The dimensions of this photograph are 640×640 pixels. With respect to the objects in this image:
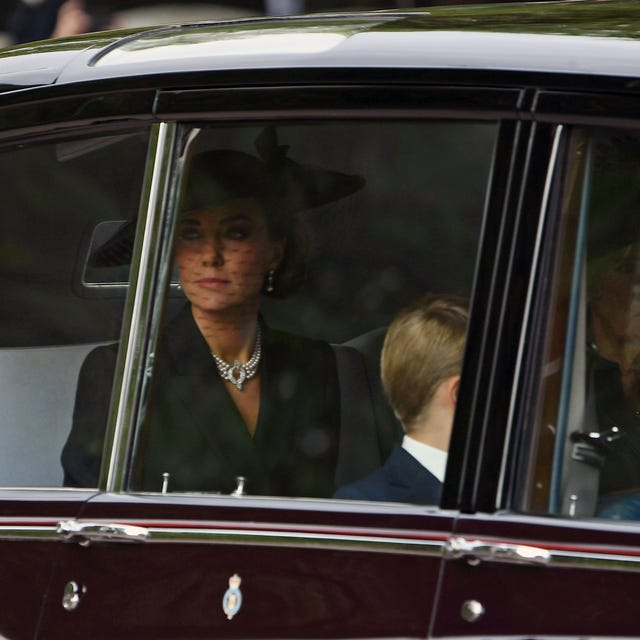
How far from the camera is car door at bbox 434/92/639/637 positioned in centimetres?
199

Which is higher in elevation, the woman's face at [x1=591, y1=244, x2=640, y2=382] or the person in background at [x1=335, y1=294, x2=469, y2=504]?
the woman's face at [x1=591, y1=244, x2=640, y2=382]

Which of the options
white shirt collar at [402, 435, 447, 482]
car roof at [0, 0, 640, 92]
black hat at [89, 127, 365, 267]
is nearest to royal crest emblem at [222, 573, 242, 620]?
white shirt collar at [402, 435, 447, 482]

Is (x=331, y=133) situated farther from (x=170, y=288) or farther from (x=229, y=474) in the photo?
(x=229, y=474)

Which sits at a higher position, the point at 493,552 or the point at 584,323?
the point at 584,323

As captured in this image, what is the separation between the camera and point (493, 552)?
6.70ft

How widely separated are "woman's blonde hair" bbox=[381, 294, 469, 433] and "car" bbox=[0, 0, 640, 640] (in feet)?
0.09

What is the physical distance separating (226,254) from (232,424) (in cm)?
31

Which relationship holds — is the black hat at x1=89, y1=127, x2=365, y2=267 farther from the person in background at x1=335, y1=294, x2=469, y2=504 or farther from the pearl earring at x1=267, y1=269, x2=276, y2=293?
the person in background at x1=335, y1=294, x2=469, y2=504

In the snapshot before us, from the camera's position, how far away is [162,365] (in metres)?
2.46

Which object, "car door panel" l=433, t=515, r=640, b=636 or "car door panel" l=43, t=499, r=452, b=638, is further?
"car door panel" l=43, t=499, r=452, b=638

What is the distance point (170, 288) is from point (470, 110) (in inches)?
24.3

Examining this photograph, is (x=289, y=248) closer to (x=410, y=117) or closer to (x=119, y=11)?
(x=410, y=117)

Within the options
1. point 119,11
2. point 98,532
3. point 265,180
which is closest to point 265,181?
point 265,180

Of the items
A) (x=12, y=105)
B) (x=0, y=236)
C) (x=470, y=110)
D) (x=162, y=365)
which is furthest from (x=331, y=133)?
(x=0, y=236)
